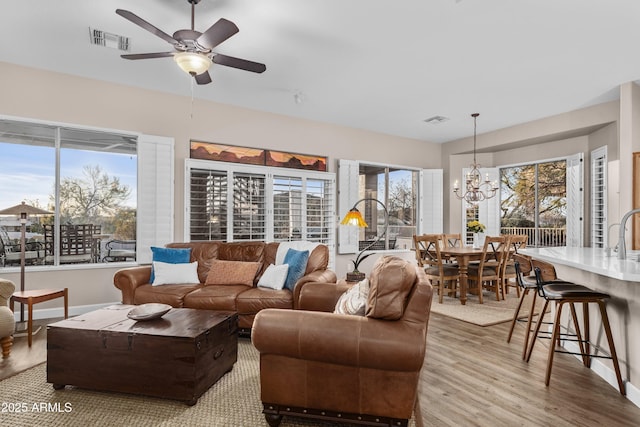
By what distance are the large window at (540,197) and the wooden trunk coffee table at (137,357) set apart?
6785 millimetres

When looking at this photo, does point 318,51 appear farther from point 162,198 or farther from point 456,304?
point 456,304

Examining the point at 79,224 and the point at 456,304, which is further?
the point at 456,304

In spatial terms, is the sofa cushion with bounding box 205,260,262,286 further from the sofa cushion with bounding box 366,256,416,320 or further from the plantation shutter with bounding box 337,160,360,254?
the plantation shutter with bounding box 337,160,360,254

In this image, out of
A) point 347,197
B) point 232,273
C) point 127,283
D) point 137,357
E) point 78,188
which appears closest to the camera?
point 137,357

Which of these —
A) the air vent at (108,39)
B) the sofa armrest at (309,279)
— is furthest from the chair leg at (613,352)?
the air vent at (108,39)

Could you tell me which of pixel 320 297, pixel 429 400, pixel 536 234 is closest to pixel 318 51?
pixel 320 297

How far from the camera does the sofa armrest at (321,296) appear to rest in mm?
2855

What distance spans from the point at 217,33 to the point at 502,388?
3249 millimetres

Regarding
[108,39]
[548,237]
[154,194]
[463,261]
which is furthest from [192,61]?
[548,237]

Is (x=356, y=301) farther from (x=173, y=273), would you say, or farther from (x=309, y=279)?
(x=173, y=273)

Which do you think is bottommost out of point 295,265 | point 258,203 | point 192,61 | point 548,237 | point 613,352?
point 613,352

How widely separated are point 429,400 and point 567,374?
128cm

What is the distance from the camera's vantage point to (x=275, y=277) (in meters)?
3.73

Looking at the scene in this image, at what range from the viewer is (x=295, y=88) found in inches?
181
